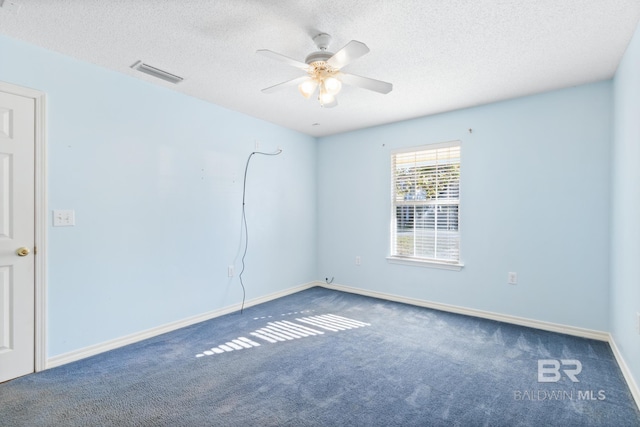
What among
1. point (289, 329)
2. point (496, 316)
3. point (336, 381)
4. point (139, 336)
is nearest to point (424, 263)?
point (496, 316)

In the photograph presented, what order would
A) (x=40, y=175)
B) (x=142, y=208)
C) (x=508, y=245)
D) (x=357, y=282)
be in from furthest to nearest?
(x=357, y=282)
(x=508, y=245)
(x=142, y=208)
(x=40, y=175)

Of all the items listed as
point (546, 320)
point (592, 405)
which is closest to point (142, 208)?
point (592, 405)

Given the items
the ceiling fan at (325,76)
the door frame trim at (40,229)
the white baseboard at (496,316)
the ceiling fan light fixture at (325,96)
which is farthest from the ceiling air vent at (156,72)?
the white baseboard at (496,316)

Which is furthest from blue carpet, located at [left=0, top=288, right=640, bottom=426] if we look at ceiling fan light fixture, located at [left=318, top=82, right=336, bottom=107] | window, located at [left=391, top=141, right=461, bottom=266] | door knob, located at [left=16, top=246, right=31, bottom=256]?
ceiling fan light fixture, located at [left=318, top=82, right=336, bottom=107]

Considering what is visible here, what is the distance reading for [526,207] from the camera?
318cm

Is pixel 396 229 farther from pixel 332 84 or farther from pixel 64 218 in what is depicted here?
pixel 64 218

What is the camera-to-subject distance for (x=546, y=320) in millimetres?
3080

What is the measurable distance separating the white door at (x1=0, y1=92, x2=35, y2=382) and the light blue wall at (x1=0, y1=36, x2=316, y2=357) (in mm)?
123

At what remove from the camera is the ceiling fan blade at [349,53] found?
5.76ft

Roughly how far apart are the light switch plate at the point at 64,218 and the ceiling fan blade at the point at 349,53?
229 cm

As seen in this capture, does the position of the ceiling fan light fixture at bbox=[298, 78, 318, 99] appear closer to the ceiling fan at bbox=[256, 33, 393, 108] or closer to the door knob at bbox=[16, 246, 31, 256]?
the ceiling fan at bbox=[256, 33, 393, 108]

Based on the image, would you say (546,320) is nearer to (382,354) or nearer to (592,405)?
(592,405)

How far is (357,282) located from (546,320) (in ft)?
7.31

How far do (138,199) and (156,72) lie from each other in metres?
1.14
